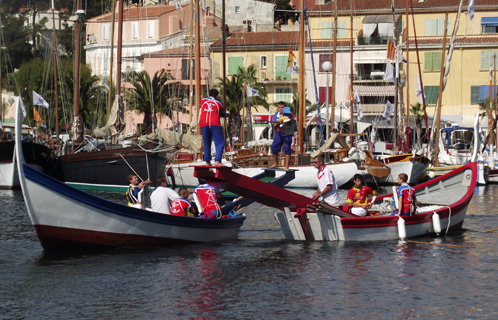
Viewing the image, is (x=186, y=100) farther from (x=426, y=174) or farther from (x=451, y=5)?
(x=426, y=174)

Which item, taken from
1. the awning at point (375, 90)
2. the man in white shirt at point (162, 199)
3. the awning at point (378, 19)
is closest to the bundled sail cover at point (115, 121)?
the man in white shirt at point (162, 199)

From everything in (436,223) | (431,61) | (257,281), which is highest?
(431,61)

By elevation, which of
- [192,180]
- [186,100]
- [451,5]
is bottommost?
[192,180]

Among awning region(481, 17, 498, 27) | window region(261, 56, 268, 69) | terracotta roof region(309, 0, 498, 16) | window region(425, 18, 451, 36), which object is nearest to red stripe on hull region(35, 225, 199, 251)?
terracotta roof region(309, 0, 498, 16)

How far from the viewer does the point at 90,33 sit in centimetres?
9762

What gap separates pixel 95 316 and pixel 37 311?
3.96 ft

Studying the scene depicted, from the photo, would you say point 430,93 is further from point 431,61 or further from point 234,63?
point 234,63

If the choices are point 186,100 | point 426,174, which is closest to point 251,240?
point 426,174

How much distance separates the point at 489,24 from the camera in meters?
66.3

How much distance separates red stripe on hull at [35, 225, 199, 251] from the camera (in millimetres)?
17688

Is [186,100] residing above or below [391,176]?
above

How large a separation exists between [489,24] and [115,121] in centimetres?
4462

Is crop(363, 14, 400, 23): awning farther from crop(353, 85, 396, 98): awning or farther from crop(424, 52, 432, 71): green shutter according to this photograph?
crop(353, 85, 396, 98): awning

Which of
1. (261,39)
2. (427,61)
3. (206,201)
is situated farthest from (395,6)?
(206,201)
